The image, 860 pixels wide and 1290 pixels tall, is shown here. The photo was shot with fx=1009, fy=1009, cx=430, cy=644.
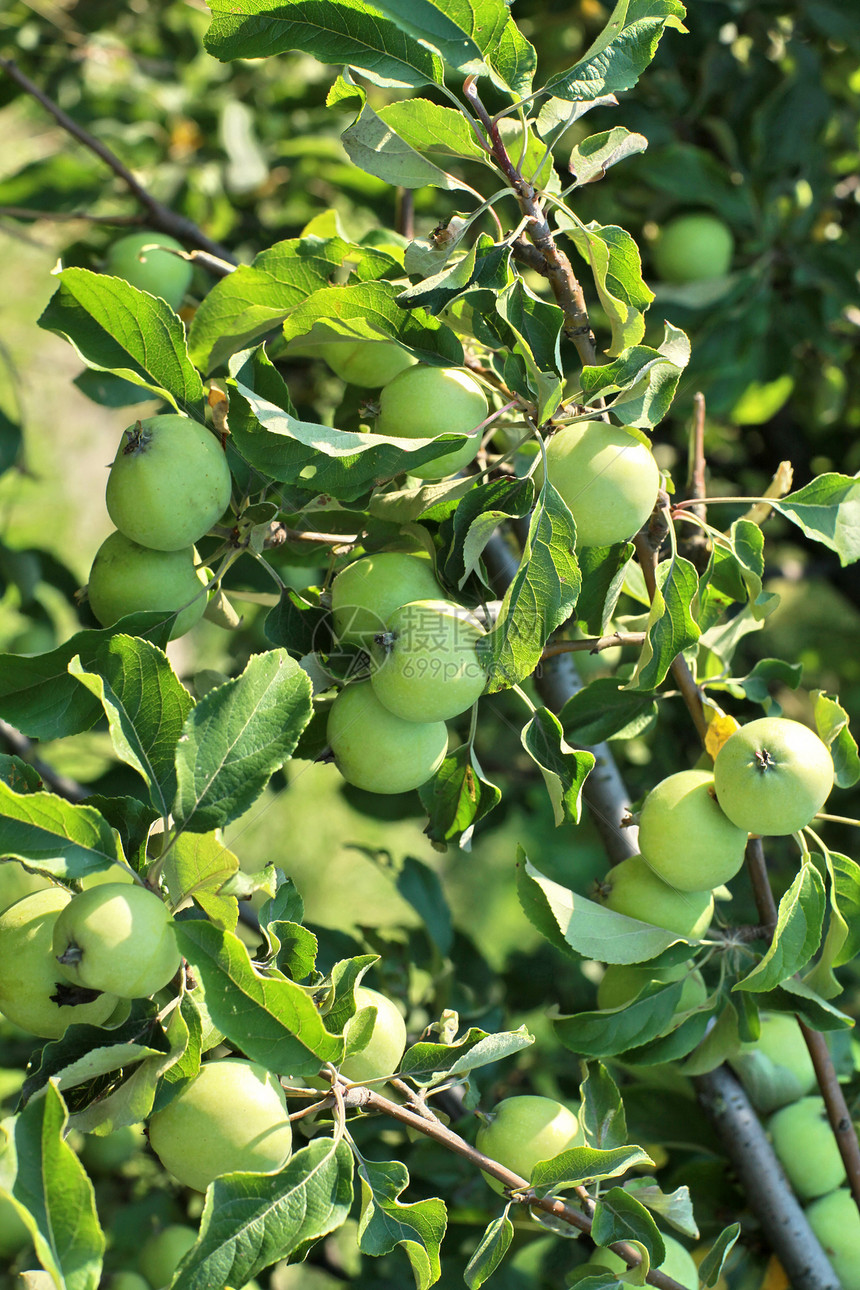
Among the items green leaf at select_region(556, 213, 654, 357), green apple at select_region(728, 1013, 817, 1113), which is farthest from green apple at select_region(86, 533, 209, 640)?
green apple at select_region(728, 1013, 817, 1113)

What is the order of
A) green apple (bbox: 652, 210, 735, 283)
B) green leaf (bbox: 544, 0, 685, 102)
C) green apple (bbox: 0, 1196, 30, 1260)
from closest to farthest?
1. green leaf (bbox: 544, 0, 685, 102)
2. green apple (bbox: 0, 1196, 30, 1260)
3. green apple (bbox: 652, 210, 735, 283)

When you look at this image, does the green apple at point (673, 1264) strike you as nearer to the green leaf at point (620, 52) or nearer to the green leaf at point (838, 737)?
the green leaf at point (838, 737)

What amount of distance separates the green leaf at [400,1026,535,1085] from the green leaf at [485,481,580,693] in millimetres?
319

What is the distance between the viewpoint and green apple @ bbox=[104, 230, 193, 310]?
56.0 inches

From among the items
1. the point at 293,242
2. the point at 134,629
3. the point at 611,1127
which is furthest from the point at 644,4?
the point at 611,1127

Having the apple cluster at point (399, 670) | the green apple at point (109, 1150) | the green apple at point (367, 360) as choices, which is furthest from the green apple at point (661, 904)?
the green apple at point (109, 1150)

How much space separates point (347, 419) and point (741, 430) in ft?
5.74

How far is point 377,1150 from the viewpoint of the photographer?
145 centimetres

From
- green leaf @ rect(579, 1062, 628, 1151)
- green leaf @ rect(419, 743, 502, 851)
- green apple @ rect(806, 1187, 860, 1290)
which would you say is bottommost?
green apple @ rect(806, 1187, 860, 1290)

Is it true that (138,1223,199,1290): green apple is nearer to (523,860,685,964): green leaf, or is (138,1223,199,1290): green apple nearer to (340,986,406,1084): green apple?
(340,986,406,1084): green apple

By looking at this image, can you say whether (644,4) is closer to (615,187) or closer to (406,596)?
(406,596)

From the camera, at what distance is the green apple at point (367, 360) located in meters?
1.04

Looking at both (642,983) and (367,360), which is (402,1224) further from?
(367,360)

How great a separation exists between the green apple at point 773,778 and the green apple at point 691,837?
0.08 ft
